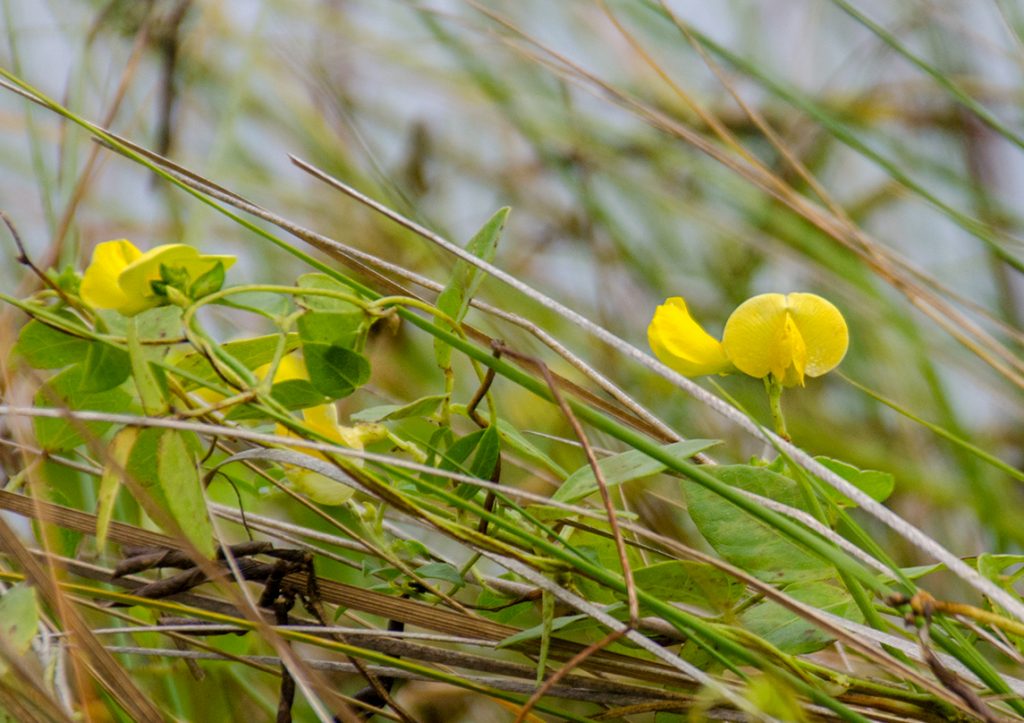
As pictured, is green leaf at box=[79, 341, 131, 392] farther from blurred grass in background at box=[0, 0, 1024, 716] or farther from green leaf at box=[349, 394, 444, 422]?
blurred grass in background at box=[0, 0, 1024, 716]

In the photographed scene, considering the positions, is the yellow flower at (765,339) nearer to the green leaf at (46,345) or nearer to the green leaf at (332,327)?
the green leaf at (332,327)

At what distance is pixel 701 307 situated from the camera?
→ 1.30 m

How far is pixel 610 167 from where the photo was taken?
1.39 metres

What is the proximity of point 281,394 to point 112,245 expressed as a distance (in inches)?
3.3

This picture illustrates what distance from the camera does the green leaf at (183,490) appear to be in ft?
1.16

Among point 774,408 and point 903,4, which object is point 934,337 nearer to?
point 903,4

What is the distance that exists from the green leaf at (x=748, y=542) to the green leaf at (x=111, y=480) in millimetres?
188

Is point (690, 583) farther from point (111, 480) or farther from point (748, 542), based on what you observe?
point (111, 480)

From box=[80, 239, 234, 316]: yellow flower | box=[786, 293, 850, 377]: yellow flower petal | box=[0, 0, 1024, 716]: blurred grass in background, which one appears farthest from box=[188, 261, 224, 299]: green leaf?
box=[0, 0, 1024, 716]: blurred grass in background

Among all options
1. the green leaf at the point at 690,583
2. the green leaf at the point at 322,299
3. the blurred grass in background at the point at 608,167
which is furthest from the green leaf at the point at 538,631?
the blurred grass in background at the point at 608,167

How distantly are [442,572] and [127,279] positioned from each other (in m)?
0.16

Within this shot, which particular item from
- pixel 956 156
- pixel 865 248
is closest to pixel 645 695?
pixel 865 248

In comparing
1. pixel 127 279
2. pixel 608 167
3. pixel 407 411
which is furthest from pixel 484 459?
pixel 608 167

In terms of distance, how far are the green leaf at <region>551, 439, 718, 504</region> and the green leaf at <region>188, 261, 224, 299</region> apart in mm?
146
